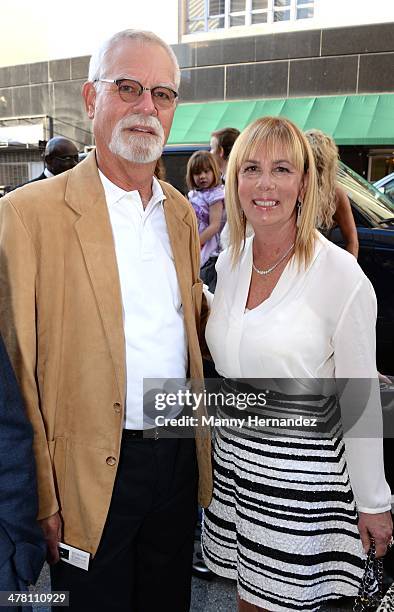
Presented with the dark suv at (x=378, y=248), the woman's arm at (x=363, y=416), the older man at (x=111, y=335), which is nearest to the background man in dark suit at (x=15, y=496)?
the older man at (x=111, y=335)

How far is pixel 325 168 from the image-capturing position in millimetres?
4277

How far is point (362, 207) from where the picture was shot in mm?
5094

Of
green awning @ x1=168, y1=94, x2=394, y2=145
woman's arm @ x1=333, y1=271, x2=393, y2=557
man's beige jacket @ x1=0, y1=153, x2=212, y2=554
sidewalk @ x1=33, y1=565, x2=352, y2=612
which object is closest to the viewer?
man's beige jacket @ x1=0, y1=153, x2=212, y2=554

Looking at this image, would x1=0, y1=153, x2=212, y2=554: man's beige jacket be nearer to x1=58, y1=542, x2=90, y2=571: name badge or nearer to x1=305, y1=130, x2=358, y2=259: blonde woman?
x1=58, y1=542, x2=90, y2=571: name badge

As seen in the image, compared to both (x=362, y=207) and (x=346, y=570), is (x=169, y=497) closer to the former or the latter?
(x=346, y=570)

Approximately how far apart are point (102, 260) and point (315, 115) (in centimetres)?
1172

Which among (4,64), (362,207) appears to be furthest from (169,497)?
(4,64)

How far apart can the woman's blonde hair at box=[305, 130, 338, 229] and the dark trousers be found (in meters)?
2.61

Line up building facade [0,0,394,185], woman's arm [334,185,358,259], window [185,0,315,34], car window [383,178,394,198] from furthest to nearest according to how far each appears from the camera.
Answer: window [185,0,315,34]
building facade [0,0,394,185]
car window [383,178,394,198]
woman's arm [334,185,358,259]

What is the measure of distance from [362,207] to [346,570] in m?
3.80

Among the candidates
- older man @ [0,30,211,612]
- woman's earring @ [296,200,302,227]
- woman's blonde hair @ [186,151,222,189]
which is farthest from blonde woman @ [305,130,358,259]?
older man @ [0,30,211,612]

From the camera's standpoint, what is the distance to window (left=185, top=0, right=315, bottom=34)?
1338cm

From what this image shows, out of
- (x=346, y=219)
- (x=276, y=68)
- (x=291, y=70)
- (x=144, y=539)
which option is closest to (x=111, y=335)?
(x=144, y=539)

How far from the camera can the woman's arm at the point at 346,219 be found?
4.74 m
